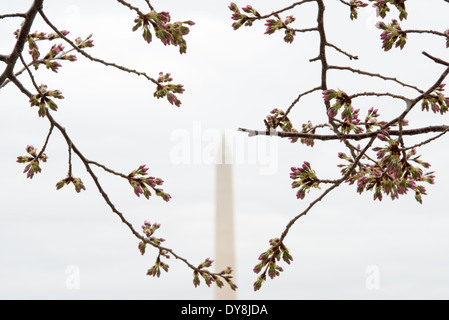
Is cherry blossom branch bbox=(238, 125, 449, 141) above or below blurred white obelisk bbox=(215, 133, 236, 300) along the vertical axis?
below

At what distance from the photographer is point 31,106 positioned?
5.90 meters

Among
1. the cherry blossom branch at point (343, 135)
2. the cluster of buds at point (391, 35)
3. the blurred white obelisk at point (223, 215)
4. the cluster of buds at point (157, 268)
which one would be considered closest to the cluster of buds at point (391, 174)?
the cherry blossom branch at point (343, 135)

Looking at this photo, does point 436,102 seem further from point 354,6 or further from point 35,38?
point 35,38

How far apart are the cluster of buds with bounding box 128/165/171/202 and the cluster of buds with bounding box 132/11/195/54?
1.33 metres

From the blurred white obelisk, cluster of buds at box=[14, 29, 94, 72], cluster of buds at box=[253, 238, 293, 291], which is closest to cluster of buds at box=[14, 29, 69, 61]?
cluster of buds at box=[14, 29, 94, 72]

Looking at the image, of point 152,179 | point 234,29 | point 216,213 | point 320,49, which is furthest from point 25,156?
point 216,213

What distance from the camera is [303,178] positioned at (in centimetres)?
598

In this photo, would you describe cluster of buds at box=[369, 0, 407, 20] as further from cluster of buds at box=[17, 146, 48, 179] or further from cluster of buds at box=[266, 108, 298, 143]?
cluster of buds at box=[17, 146, 48, 179]

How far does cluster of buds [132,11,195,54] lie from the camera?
5.34 m

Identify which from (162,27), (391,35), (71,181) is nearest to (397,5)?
(391,35)

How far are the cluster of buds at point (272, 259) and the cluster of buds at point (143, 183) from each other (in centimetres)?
100

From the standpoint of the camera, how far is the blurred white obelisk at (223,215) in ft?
71.1

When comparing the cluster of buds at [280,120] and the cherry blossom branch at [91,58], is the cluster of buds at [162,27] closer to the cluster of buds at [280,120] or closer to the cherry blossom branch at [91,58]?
the cherry blossom branch at [91,58]
